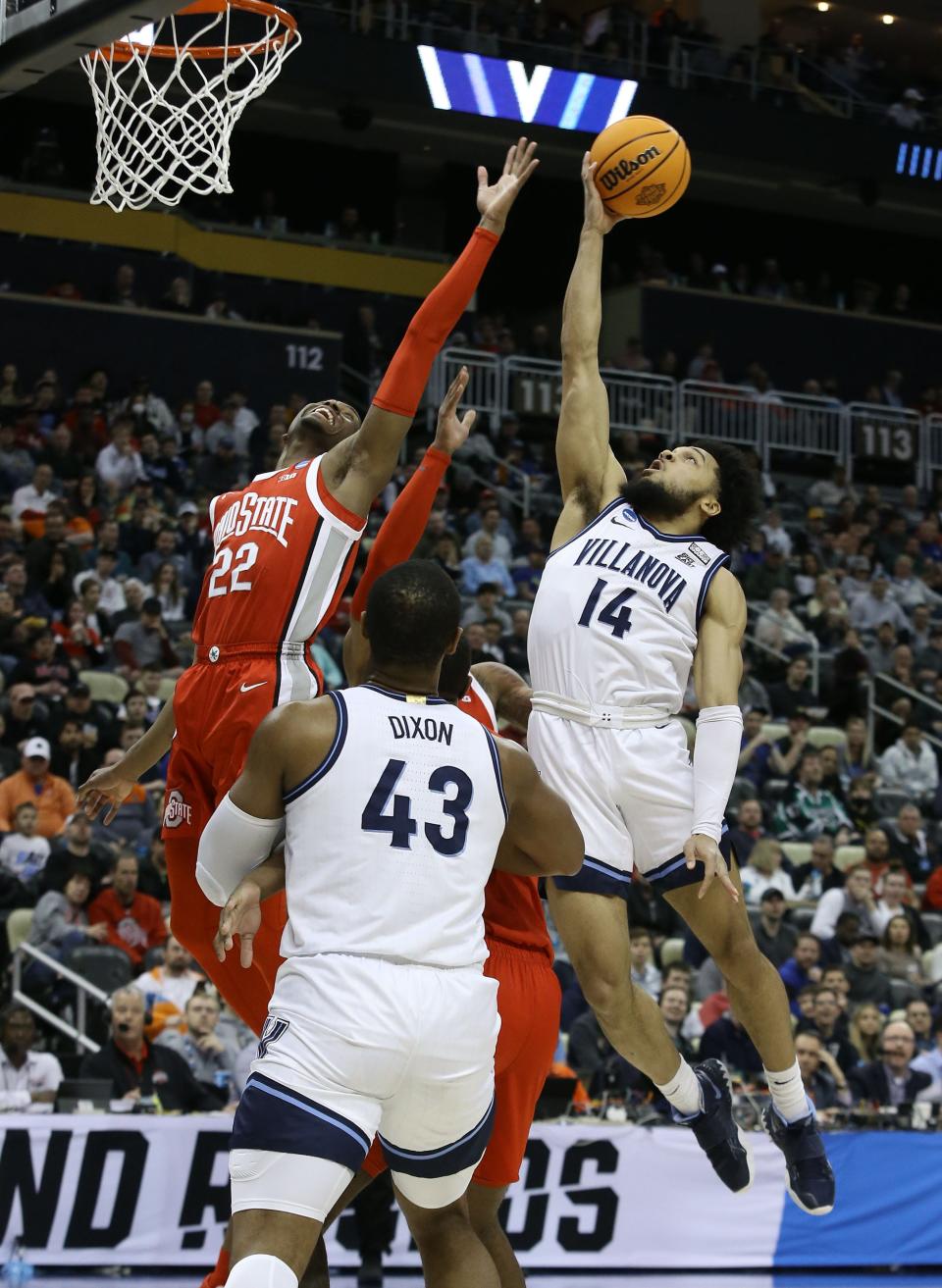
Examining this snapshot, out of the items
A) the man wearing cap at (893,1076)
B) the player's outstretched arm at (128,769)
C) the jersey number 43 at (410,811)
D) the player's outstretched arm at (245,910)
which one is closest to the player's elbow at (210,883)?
the player's outstretched arm at (245,910)

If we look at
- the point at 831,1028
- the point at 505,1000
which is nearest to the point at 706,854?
the point at 505,1000

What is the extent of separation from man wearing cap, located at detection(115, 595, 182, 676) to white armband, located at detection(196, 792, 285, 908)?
10.1m

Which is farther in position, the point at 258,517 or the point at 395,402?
the point at 258,517

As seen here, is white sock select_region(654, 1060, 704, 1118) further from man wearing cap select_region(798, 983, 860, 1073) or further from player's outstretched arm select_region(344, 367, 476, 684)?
man wearing cap select_region(798, 983, 860, 1073)

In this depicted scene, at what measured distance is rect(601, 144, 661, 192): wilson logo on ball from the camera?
668cm

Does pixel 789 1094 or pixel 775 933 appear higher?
pixel 789 1094

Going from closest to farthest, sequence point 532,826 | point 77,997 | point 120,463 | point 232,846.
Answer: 1. point 232,846
2. point 532,826
3. point 77,997
4. point 120,463

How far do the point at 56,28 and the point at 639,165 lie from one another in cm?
206

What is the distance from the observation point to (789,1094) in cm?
664

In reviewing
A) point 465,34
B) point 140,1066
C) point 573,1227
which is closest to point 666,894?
point 573,1227

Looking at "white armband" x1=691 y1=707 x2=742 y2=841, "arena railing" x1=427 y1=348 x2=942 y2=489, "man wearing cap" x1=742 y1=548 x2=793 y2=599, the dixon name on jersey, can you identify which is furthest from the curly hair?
"arena railing" x1=427 y1=348 x2=942 y2=489

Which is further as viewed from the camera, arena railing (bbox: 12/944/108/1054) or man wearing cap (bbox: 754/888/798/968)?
man wearing cap (bbox: 754/888/798/968)

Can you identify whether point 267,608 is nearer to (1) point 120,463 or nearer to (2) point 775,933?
(2) point 775,933

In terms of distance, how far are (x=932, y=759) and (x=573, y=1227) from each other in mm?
8608
